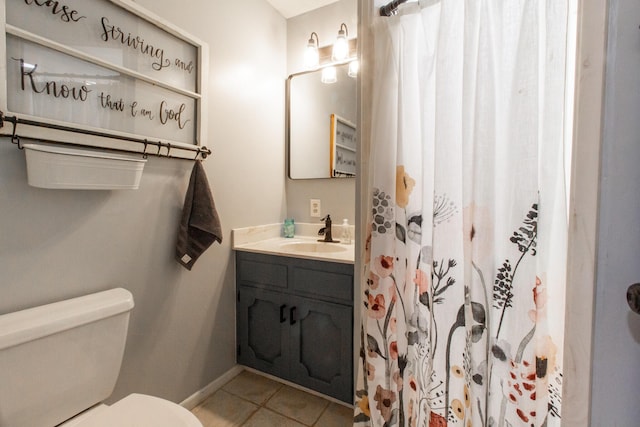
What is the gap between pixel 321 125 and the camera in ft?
6.84

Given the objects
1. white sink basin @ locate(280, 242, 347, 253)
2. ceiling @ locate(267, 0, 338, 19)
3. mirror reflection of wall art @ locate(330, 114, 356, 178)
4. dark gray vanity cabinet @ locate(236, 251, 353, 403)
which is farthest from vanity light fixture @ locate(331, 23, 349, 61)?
dark gray vanity cabinet @ locate(236, 251, 353, 403)

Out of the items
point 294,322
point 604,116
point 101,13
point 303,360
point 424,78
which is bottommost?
point 303,360

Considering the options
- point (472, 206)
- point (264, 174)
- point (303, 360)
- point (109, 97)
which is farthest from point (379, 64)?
point (303, 360)

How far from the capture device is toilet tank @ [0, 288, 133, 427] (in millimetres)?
860

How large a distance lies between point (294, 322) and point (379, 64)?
1.35 m

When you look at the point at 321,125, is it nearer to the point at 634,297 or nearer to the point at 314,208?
the point at 314,208

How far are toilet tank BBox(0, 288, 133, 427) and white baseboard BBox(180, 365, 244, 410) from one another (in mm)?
589

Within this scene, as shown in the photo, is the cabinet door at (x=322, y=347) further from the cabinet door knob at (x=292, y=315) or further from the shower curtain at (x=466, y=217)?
the shower curtain at (x=466, y=217)

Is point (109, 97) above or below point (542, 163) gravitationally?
above

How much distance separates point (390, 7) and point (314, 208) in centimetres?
138

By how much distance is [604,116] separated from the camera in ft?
1.40

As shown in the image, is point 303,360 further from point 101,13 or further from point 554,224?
point 101,13

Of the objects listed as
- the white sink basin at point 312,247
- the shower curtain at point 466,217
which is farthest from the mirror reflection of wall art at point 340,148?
the shower curtain at point 466,217

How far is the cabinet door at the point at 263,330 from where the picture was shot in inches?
67.4
